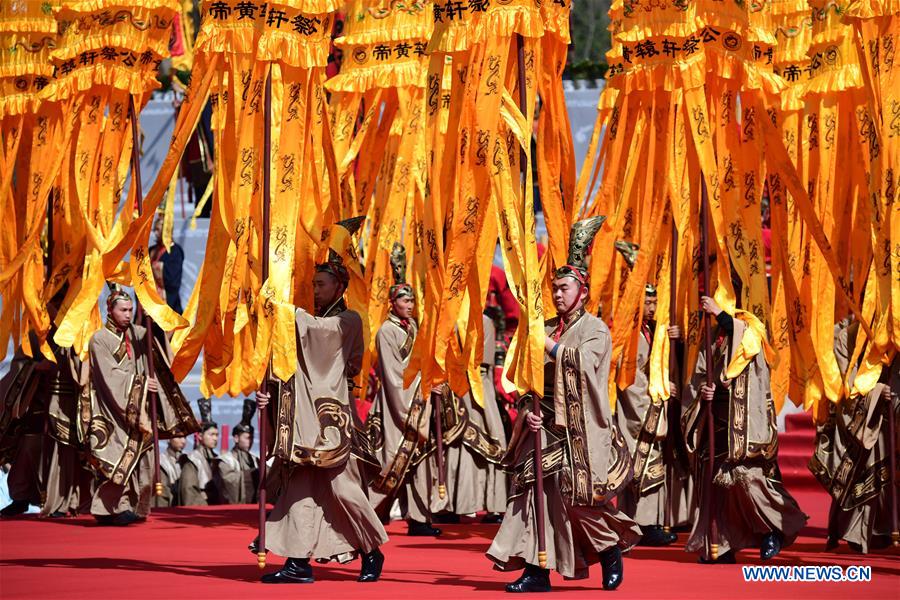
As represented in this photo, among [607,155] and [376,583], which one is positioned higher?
[607,155]

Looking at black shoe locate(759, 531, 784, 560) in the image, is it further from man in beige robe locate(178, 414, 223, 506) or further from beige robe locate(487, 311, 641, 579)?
man in beige robe locate(178, 414, 223, 506)

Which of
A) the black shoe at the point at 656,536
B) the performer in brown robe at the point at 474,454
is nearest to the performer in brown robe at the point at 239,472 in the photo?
the performer in brown robe at the point at 474,454

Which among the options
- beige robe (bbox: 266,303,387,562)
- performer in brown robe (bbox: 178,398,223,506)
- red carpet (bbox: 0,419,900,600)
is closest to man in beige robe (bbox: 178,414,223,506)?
performer in brown robe (bbox: 178,398,223,506)

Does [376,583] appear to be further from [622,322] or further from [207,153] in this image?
[207,153]

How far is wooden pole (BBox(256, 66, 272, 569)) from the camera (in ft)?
20.6

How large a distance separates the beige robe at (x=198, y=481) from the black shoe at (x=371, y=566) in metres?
5.10

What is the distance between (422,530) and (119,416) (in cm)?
217

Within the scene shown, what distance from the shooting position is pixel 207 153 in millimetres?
14695

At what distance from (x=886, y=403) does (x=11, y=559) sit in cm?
472

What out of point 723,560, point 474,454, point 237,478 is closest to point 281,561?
point 723,560

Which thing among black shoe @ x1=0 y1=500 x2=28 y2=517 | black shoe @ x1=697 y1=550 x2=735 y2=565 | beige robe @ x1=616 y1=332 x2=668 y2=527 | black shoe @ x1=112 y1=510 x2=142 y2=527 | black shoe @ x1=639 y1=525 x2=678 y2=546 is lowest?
black shoe @ x1=0 y1=500 x2=28 y2=517

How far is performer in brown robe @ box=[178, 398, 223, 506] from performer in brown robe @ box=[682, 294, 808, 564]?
5057 mm

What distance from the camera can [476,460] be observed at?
A: 379 inches

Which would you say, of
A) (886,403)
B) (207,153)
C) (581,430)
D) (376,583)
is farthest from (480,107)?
(207,153)
